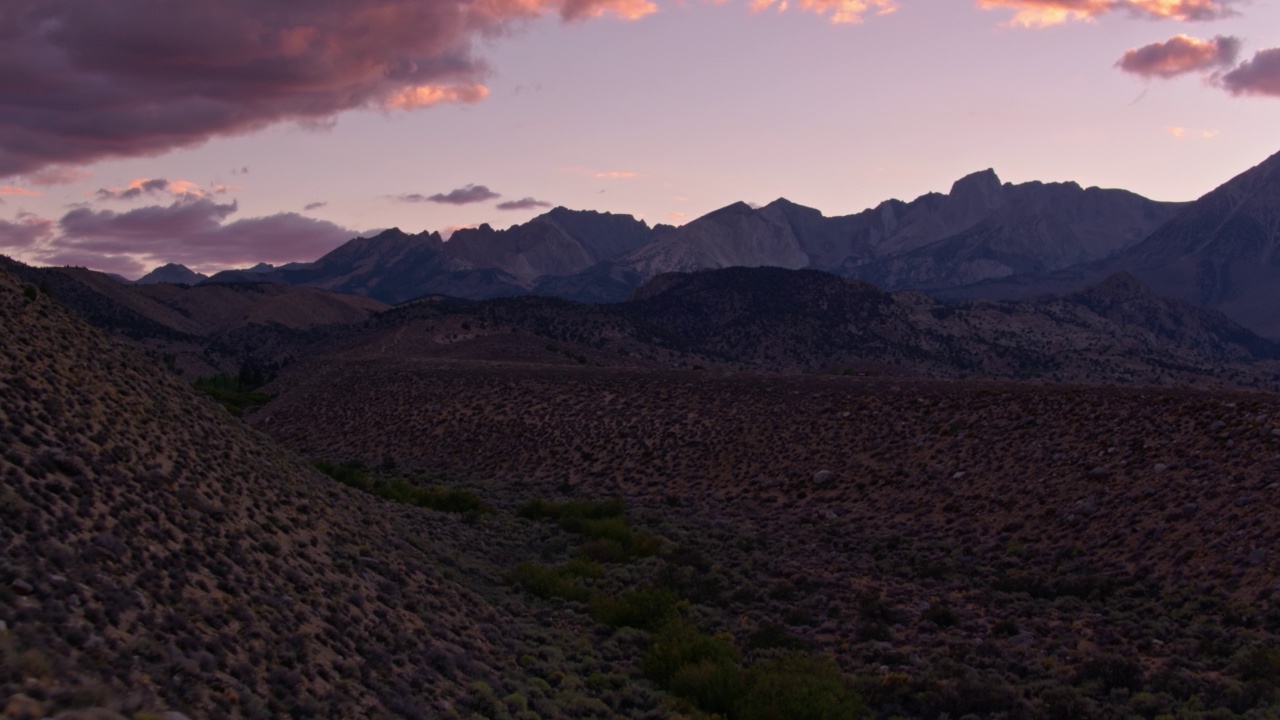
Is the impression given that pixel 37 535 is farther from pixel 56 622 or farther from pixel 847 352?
pixel 847 352

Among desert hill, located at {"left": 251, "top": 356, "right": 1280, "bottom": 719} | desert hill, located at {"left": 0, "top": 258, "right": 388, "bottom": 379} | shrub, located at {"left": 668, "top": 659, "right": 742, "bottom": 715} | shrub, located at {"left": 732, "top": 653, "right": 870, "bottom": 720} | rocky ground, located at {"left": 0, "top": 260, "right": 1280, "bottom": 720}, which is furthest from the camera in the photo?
desert hill, located at {"left": 0, "top": 258, "right": 388, "bottom": 379}

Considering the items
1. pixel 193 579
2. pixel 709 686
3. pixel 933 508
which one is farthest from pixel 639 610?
pixel 933 508

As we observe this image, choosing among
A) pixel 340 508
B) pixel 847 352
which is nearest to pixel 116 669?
pixel 340 508

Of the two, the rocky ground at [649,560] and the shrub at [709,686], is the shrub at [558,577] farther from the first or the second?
the shrub at [709,686]

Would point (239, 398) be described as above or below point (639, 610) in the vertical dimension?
above

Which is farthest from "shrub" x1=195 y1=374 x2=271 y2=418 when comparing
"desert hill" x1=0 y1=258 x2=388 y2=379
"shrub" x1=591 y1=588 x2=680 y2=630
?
"shrub" x1=591 y1=588 x2=680 y2=630

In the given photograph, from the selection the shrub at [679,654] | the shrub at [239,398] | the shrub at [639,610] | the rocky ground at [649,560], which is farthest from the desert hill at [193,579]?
the shrub at [239,398]

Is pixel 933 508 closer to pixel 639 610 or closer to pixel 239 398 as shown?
pixel 639 610

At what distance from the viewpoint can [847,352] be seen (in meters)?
135

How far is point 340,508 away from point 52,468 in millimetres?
12046

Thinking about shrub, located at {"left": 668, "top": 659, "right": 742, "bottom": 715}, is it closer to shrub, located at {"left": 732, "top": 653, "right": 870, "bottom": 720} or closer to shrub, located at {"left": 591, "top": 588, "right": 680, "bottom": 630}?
shrub, located at {"left": 732, "top": 653, "right": 870, "bottom": 720}

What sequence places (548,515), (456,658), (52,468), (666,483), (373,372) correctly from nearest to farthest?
(52,468), (456,658), (548,515), (666,483), (373,372)

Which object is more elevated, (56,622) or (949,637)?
(56,622)

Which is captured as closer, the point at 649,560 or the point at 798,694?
the point at 798,694
